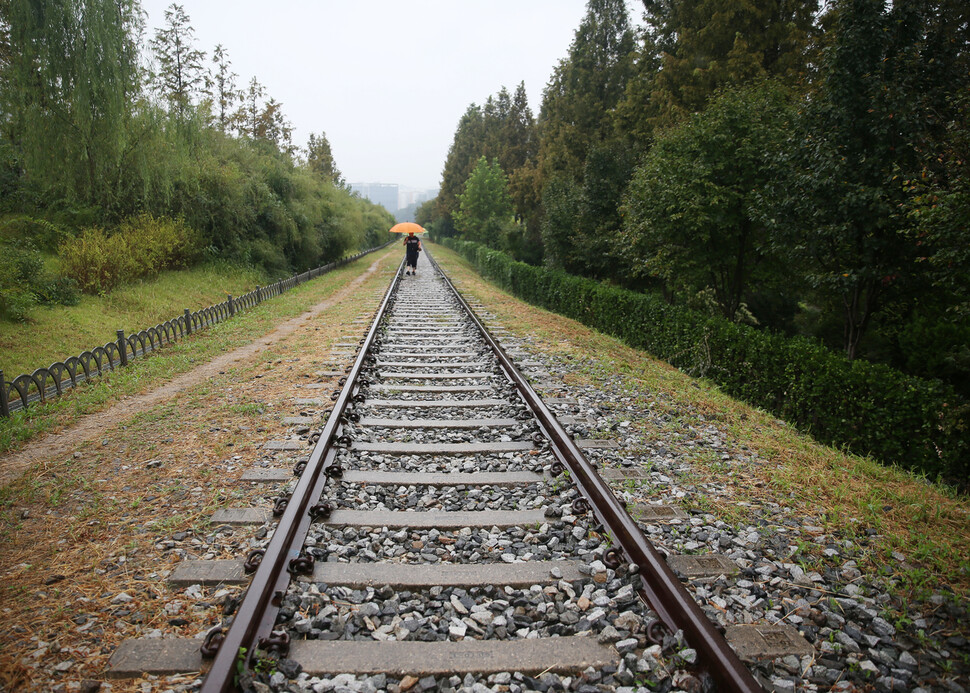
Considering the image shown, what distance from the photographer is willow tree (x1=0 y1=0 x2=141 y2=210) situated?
1245 centimetres

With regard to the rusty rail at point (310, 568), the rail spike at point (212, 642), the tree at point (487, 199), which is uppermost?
the tree at point (487, 199)

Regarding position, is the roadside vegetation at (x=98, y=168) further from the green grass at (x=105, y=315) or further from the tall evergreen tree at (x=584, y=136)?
the tall evergreen tree at (x=584, y=136)

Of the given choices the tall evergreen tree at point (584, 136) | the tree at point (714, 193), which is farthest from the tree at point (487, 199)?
the tree at point (714, 193)

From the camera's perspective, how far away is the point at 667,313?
914 centimetres

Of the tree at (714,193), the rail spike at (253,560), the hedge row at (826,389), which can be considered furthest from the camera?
the tree at (714,193)

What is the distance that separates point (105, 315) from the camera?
38.3ft

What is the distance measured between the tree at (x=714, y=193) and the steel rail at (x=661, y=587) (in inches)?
254

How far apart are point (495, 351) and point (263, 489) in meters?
4.76

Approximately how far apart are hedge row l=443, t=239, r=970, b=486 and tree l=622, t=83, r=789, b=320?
1.58 m

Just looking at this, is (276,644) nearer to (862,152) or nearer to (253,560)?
(253,560)

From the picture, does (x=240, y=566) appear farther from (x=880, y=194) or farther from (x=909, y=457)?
(x=880, y=194)

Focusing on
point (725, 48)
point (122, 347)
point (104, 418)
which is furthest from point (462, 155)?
point (104, 418)

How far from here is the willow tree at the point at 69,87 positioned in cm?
1245

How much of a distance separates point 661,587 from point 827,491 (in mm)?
2348
